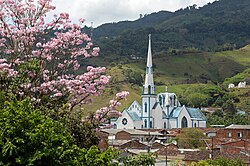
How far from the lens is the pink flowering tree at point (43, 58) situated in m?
14.1

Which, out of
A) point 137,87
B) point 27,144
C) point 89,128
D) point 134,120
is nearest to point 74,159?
point 27,144

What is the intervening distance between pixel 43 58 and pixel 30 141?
440cm

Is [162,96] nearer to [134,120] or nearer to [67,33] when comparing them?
Result: [134,120]

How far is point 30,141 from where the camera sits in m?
11.3

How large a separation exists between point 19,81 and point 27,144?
307 centimetres

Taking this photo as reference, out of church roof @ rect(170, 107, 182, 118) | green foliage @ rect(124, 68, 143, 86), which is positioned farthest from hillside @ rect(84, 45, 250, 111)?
church roof @ rect(170, 107, 182, 118)

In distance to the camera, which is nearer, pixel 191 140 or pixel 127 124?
pixel 191 140

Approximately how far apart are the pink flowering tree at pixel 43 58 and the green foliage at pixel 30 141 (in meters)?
2.34

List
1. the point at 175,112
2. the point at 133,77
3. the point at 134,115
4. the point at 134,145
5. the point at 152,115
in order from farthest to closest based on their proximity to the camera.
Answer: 1. the point at 133,77
2. the point at 175,112
3. the point at 152,115
4. the point at 134,115
5. the point at 134,145

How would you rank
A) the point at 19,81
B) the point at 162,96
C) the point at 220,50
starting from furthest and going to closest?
the point at 220,50 → the point at 162,96 → the point at 19,81

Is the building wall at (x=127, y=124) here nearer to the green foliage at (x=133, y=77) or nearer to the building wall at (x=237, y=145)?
the building wall at (x=237, y=145)

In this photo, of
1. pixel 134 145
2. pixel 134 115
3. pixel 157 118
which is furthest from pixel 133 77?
pixel 134 145

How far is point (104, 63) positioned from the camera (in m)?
150

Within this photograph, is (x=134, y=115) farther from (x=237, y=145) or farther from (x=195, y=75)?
(x=195, y=75)
